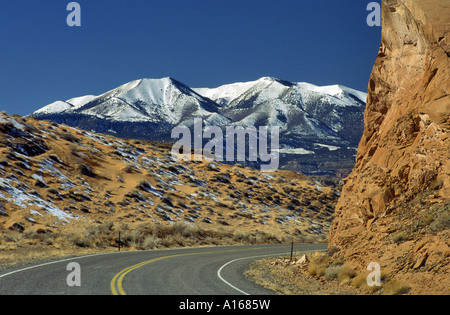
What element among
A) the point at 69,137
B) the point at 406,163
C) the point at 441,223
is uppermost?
the point at 69,137

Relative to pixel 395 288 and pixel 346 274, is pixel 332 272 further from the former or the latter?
pixel 395 288

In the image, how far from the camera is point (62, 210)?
121 feet

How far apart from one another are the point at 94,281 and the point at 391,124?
13821mm

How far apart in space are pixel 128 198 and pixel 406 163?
34.0 m

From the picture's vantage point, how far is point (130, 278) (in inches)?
A: 579

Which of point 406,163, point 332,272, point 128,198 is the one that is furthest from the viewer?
point 128,198

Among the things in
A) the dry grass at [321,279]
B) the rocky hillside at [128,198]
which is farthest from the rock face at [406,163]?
the rocky hillside at [128,198]

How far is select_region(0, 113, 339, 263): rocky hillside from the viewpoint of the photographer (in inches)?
1230

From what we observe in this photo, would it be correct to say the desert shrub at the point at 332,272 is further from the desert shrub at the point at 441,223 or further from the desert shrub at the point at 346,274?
the desert shrub at the point at 441,223

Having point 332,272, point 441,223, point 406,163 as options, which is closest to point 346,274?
point 332,272

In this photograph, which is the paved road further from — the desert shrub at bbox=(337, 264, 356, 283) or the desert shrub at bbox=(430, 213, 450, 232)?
the desert shrub at bbox=(430, 213, 450, 232)

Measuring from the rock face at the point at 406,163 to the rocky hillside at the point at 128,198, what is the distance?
17.2m
